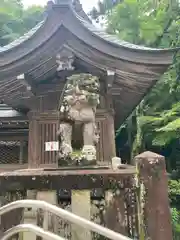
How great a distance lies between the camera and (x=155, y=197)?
2.25m

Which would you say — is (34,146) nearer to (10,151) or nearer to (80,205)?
(10,151)

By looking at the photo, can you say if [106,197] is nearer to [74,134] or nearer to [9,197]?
[9,197]

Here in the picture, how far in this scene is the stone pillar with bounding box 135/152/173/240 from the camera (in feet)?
A: 7.16

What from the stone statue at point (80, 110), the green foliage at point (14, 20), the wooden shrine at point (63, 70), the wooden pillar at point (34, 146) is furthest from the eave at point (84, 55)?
the green foliage at point (14, 20)

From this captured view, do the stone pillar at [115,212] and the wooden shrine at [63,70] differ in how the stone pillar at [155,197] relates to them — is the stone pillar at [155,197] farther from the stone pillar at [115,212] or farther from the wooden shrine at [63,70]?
the wooden shrine at [63,70]

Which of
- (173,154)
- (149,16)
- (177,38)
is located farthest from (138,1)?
(173,154)

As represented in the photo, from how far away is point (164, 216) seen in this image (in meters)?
2.21

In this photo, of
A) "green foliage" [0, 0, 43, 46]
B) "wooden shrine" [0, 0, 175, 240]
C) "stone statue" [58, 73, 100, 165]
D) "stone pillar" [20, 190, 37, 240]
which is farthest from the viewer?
"green foliage" [0, 0, 43, 46]

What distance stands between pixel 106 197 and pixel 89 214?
Answer: 19 cm

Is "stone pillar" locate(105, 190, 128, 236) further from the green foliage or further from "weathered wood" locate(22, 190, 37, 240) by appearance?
the green foliage

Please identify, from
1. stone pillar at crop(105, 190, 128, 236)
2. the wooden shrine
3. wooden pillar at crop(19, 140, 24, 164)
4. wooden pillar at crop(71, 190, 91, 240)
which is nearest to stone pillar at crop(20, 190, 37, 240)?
wooden pillar at crop(71, 190, 91, 240)

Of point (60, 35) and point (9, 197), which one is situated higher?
point (60, 35)

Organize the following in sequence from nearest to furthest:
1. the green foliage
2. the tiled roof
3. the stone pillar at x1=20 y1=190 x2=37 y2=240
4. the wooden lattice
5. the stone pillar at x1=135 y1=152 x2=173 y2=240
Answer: the stone pillar at x1=135 y1=152 x2=173 y2=240, the stone pillar at x1=20 y1=190 x2=37 y2=240, the tiled roof, the wooden lattice, the green foliage

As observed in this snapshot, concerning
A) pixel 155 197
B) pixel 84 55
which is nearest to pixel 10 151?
pixel 84 55
